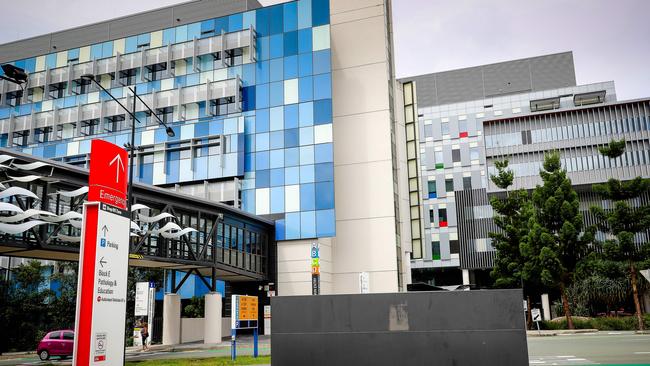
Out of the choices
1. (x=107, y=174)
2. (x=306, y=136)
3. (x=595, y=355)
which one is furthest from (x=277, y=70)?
(x=107, y=174)

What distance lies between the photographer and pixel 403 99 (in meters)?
55.4

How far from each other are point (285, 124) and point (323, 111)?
3.55m

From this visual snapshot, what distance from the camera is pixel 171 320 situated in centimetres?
3769

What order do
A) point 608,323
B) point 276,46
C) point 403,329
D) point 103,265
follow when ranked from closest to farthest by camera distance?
point 403,329 → point 103,265 → point 608,323 → point 276,46

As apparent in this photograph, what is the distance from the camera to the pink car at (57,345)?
31223 mm

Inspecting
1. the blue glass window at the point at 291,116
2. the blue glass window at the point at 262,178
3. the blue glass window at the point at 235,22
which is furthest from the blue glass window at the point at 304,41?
the blue glass window at the point at 262,178

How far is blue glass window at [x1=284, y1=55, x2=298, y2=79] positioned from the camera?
164 feet

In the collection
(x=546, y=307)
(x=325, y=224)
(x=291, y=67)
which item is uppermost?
(x=291, y=67)

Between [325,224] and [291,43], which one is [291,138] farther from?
[291,43]

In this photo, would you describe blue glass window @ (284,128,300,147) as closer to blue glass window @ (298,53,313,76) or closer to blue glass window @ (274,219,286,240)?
blue glass window @ (298,53,313,76)

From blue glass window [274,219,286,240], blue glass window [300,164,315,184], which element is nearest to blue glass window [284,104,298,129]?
blue glass window [300,164,315,184]

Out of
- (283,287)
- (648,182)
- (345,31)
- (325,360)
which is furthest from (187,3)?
(325,360)

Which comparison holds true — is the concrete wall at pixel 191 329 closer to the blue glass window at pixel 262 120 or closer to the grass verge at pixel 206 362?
the grass verge at pixel 206 362

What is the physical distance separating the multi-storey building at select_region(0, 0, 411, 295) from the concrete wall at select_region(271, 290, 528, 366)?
31317 mm
